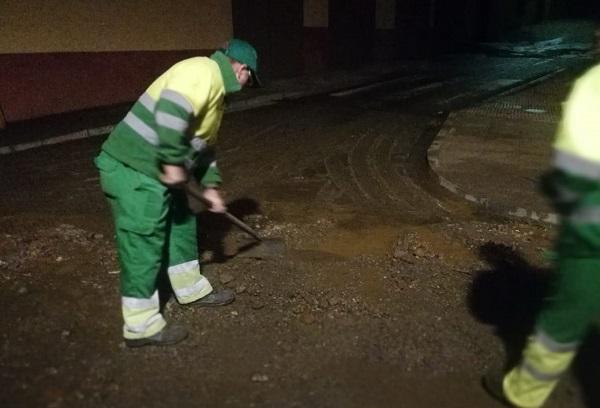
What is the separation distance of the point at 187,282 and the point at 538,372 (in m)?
2.10

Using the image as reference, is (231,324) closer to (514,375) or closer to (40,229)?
(514,375)

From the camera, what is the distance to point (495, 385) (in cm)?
253

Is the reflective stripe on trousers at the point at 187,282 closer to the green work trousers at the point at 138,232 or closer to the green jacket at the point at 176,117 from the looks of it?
the green work trousers at the point at 138,232

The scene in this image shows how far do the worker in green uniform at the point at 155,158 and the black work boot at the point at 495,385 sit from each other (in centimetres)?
171

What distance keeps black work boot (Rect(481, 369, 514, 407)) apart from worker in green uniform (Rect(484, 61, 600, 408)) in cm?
19

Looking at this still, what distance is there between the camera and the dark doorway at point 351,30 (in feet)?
52.1

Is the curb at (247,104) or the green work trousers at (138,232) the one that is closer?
the green work trousers at (138,232)

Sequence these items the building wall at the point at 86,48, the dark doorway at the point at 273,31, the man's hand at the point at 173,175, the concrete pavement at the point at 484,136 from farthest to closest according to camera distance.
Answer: the dark doorway at the point at 273,31 → the building wall at the point at 86,48 → the concrete pavement at the point at 484,136 → the man's hand at the point at 173,175

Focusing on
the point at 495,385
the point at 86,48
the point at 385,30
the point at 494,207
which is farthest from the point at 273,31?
the point at 495,385

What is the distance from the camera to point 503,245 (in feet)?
13.8

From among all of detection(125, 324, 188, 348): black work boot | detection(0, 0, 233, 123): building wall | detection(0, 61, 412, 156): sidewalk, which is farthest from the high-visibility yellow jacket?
detection(0, 0, 233, 123): building wall

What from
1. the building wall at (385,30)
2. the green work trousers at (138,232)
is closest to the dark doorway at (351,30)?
the building wall at (385,30)

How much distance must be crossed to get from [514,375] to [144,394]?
1824 mm

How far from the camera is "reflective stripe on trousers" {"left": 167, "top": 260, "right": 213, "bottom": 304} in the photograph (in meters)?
3.24
